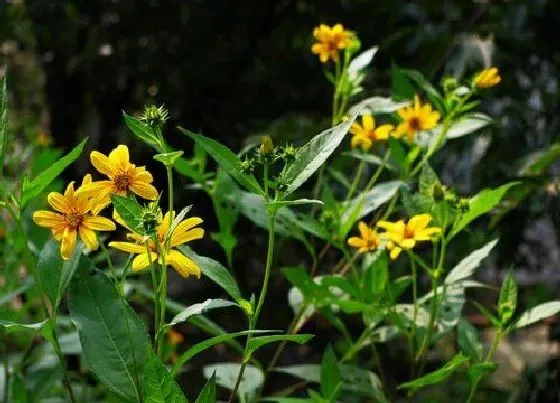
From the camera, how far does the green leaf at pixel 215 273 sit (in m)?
0.51

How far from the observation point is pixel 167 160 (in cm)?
50

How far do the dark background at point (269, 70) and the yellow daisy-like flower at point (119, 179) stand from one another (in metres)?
0.70

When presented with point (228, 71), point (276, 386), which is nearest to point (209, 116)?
point (228, 71)

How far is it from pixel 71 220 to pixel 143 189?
0.15 feet

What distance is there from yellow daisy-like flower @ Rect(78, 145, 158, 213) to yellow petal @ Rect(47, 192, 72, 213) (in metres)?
0.01

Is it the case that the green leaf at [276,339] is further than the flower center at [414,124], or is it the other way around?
the flower center at [414,124]

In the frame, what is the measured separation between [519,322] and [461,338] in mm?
47

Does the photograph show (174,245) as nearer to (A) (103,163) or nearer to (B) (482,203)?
(A) (103,163)

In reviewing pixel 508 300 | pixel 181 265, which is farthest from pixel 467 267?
pixel 181 265

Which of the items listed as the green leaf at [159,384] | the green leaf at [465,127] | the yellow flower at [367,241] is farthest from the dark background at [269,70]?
the green leaf at [159,384]

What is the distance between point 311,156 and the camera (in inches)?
19.9

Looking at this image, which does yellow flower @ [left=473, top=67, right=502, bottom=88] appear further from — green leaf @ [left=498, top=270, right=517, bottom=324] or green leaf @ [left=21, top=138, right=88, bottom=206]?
green leaf @ [left=21, top=138, right=88, bottom=206]

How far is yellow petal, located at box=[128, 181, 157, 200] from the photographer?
1.58ft

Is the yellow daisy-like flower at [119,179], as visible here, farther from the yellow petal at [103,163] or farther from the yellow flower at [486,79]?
the yellow flower at [486,79]
